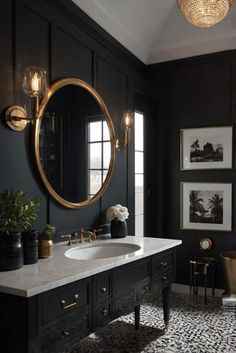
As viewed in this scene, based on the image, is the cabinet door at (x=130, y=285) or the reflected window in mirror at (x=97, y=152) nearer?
the cabinet door at (x=130, y=285)

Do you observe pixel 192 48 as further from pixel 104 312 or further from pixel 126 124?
pixel 104 312

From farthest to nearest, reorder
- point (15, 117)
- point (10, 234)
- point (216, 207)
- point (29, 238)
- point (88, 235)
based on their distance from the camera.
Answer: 1. point (216, 207)
2. point (88, 235)
3. point (15, 117)
4. point (29, 238)
5. point (10, 234)

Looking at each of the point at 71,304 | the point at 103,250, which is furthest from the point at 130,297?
the point at 71,304

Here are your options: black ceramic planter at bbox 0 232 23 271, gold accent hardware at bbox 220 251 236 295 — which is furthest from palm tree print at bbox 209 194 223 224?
black ceramic planter at bbox 0 232 23 271

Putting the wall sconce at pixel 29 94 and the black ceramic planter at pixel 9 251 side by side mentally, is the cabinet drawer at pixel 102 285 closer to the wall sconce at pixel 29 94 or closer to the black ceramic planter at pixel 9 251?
the black ceramic planter at pixel 9 251

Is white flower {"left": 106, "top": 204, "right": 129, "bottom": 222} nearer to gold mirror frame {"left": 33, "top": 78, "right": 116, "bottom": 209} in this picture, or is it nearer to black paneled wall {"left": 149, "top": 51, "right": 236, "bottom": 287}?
gold mirror frame {"left": 33, "top": 78, "right": 116, "bottom": 209}

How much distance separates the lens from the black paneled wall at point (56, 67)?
2.35 metres

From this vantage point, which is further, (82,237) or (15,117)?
(82,237)

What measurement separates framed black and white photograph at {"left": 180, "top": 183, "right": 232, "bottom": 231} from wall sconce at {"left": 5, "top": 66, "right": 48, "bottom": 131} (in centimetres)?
240

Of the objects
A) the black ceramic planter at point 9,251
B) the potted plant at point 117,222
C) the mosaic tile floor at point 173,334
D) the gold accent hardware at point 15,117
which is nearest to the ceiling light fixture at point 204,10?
the gold accent hardware at point 15,117

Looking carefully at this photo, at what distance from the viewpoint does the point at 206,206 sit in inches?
163

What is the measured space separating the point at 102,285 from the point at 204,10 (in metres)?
1.97

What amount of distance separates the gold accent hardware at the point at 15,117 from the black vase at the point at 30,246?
73 centimetres

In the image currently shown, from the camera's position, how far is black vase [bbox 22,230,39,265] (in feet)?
6.86
